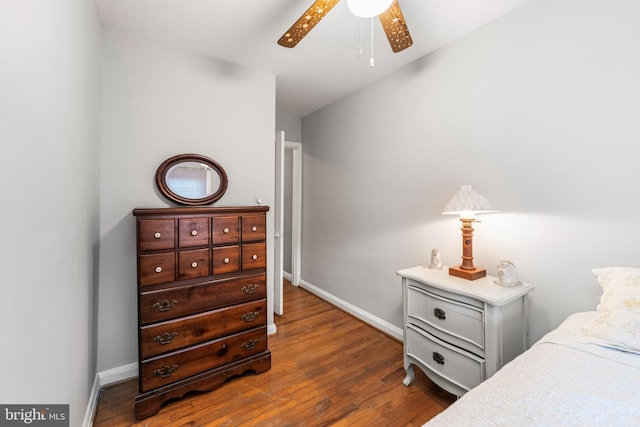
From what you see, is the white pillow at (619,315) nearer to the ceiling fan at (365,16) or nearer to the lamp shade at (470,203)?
the lamp shade at (470,203)

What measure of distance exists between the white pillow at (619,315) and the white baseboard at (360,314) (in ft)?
5.38

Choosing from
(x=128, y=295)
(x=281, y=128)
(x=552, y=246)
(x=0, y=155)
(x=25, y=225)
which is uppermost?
(x=281, y=128)

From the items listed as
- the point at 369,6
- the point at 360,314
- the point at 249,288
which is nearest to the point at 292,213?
the point at 360,314

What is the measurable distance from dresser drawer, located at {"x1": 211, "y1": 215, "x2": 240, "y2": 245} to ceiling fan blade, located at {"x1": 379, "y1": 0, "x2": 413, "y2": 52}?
149 centimetres

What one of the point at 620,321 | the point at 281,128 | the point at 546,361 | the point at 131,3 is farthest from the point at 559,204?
the point at 281,128

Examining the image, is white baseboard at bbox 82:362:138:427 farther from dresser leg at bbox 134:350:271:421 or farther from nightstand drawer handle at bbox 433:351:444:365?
nightstand drawer handle at bbox 433:351:444:365

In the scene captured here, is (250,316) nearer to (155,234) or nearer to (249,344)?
(249,344)

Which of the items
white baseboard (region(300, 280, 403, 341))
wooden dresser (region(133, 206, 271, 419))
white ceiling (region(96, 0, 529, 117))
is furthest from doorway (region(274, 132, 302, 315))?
white ceiling (region(96, 0, 529, 117))

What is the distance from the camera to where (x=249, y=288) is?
6.57 feet

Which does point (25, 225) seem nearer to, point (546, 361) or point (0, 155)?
point (0, 155)

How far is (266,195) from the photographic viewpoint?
2623mm

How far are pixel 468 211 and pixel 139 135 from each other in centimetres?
241

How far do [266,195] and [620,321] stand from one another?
2372 millimetres

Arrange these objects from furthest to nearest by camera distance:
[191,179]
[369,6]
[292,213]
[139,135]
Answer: [292,213]
[191,179]
[139,135]
[369,6]
